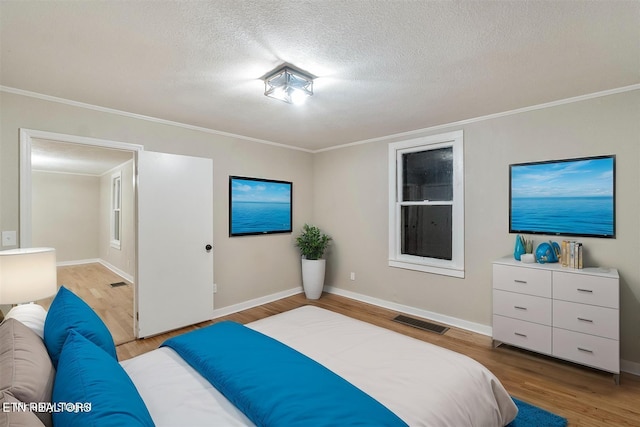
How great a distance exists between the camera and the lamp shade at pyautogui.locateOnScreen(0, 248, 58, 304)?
1837 millimetres

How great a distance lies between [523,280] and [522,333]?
500 mm

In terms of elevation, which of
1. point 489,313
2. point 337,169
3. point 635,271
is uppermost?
point 337,169

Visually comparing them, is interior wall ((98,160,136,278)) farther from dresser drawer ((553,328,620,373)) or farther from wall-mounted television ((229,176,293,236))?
dresser drawer ((553,328,620,373))

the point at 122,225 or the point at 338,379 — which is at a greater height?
the point at 122,225

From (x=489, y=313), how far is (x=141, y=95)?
4.15m

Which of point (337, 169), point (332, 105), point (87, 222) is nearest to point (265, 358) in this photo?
point (332, 105)

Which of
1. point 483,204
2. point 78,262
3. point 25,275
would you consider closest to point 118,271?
point 78,262

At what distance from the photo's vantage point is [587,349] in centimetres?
248

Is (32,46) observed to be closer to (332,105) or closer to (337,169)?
(332,105)

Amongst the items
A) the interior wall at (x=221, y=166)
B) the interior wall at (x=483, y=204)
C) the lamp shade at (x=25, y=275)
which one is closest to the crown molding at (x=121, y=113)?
the interior wall at (x=221, y=166)

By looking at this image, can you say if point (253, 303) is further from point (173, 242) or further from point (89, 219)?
point (89, 219)

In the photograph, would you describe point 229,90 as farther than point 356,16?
Yes

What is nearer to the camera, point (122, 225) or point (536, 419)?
point (536, 419)

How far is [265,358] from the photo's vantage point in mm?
1493
